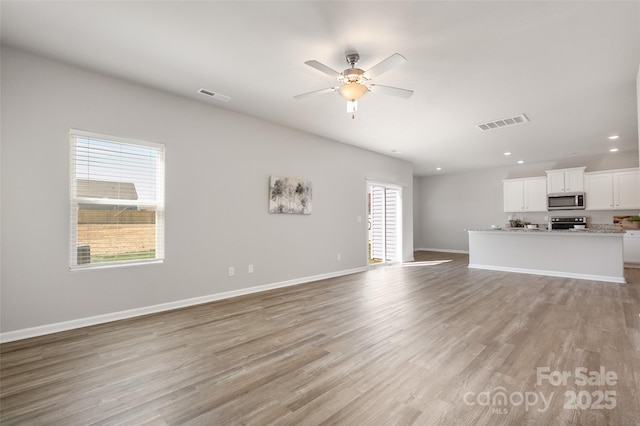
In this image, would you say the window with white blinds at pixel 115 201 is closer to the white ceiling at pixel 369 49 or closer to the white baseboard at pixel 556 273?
the white ceiling at pixel 369 49

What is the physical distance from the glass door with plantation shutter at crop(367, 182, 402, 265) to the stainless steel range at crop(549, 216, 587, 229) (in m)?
4.20

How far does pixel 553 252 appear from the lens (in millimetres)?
6215

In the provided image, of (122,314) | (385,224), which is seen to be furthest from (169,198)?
(385,224)

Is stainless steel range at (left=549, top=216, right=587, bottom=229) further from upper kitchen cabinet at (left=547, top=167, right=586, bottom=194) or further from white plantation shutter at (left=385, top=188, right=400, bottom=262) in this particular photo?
white plantation shutter at (left=385, top=188, right=400, bottom=262)

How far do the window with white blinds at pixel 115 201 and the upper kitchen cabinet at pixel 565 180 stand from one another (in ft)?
30.3

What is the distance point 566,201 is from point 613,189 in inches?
36.2

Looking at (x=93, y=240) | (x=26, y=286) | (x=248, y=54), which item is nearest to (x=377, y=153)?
(x=248, y=54)

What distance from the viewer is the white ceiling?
2402mm

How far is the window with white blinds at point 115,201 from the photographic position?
3314 millimetres

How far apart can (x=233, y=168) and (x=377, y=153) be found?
3.96 metres

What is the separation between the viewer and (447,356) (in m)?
2.48

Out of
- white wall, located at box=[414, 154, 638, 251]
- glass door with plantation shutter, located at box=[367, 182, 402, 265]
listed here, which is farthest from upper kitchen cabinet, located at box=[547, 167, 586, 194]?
glass door with plantation shutter, located at box=[367, 182, 402, 265]

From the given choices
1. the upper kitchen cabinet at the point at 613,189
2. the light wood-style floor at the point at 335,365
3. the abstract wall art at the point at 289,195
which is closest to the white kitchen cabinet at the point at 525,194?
the upper kitchen cabinet at the point at 613,189

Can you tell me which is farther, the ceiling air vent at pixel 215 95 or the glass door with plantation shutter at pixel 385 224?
the glass door with plantation shutter at pixel 385 224
